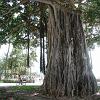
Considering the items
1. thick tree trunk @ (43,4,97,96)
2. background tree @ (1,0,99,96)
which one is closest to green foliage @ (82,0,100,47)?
background tree @ (1,0,99,96)

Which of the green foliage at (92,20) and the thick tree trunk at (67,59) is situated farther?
the green foliage at (92,20)

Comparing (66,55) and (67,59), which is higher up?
(66,55)

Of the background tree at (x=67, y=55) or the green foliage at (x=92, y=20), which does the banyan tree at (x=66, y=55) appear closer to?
the background tree at (x=67, y=55)

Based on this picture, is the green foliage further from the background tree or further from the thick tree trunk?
the thick tree trunk

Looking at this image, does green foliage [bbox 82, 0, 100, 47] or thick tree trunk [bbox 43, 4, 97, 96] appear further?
green foliage [bbox 82, 0, 100, 47]

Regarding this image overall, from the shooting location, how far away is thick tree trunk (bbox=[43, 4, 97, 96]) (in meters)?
9.98

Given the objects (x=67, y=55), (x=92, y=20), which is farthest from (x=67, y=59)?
(x=92, y=20)

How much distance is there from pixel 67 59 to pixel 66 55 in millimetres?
143

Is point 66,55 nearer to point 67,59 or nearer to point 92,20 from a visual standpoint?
point 67,59

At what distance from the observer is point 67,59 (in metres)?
10.2

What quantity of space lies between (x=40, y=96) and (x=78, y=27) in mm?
→ 2856

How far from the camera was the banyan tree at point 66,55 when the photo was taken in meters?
9.99

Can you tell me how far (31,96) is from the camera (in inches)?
384

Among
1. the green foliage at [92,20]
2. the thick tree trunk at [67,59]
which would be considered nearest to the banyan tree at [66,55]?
the thick tree trunk at [67,59]
